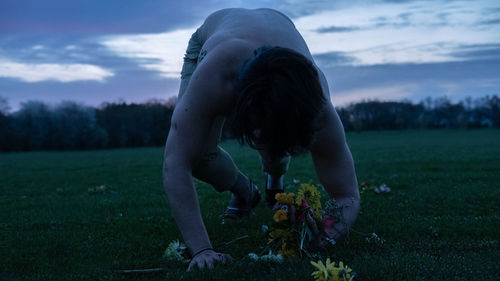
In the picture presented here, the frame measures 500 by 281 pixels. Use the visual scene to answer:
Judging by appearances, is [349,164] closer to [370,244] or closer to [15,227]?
[370,244]

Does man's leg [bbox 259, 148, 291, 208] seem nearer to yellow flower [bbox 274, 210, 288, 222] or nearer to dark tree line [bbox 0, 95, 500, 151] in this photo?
yellow flower [bbox 274, 210, 288, 222]

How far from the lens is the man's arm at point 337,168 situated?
3.51 metres

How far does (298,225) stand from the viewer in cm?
330

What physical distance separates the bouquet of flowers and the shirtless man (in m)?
0.21

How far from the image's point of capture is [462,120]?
7281 cm

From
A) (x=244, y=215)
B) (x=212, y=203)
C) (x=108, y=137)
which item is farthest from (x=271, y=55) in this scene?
(x=108, y=137)

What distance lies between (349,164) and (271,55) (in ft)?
4.77

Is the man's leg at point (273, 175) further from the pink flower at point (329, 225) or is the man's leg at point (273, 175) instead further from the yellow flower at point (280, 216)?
the yellow flower at point (280, 216)

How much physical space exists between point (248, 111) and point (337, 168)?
1.36 meters

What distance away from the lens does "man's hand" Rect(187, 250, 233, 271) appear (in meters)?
3.10

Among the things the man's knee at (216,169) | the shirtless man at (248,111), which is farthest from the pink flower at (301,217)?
the man's knee at (216,169)

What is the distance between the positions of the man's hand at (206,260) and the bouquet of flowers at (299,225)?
17.4 inches

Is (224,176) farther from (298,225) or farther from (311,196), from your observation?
(298,225)

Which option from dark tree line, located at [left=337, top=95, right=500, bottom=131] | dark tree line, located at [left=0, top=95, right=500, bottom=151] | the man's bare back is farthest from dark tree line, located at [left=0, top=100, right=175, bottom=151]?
the man's bare back
